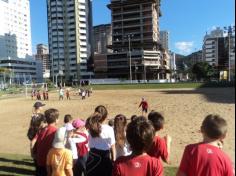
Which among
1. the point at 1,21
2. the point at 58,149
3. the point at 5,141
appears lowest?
the point at 5,141

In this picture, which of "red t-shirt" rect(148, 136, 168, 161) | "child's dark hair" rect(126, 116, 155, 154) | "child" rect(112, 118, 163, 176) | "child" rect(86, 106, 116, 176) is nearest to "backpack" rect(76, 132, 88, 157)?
"child" rect(86, 106, 116, 176)

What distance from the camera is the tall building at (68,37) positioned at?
165 m

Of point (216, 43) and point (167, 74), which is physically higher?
point (216, 43)

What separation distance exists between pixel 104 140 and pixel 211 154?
3093 millimetres

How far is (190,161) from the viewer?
343cm

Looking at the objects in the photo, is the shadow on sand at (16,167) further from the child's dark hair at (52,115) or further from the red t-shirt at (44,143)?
the child's dark hair at (52,115)

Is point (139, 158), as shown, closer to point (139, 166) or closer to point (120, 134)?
point (139, 166)

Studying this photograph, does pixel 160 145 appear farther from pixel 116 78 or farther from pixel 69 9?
pixel 69 9

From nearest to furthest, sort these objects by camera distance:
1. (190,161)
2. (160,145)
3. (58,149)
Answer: (190,161), (160,145), (58,149)

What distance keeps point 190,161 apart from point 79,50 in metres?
165

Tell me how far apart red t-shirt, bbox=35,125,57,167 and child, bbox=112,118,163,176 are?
2755 millimetres

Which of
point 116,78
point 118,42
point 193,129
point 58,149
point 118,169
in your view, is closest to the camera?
point 118,169

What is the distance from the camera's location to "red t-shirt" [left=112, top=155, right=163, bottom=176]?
12.0 feet

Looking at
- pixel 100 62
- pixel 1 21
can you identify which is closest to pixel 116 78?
pixel 100 62
